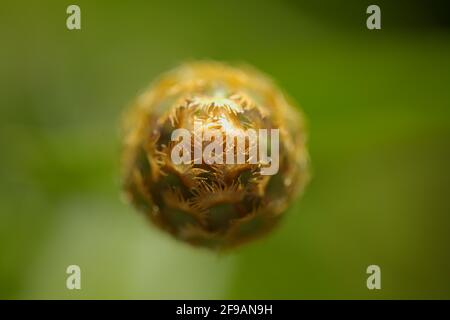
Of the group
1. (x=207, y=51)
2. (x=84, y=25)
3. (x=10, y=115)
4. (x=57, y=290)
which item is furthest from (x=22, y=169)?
(x=207, y=51)

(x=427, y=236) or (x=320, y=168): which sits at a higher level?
(x=320, y=168)

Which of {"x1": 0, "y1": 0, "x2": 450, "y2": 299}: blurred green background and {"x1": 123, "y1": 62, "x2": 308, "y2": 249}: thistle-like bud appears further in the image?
{"x1": 0, "y1": 0, "x2": 450, "y2": 299}: blurred green background

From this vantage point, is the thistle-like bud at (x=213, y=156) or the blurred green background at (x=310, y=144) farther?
the blurred green background at (x=310, y=144)

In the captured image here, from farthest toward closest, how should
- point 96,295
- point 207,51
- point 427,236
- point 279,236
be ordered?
1. point 207,51
2. point 427,236
3. point 279,236
4. point 96,295

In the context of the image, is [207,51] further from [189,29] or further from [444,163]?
[444,163]
